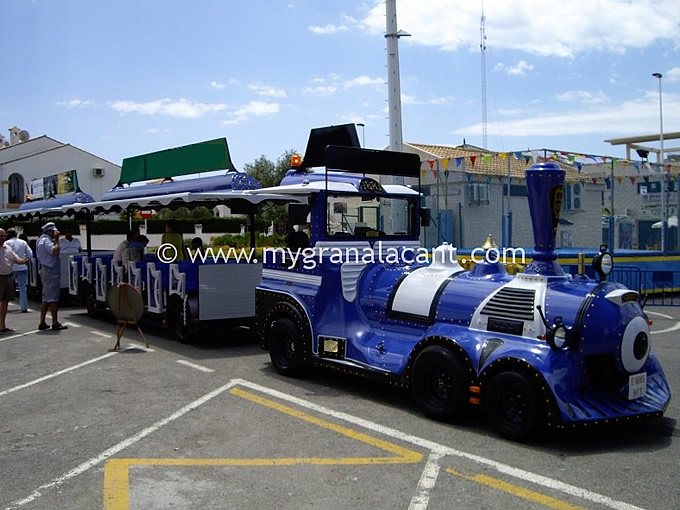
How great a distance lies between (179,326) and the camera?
10.5 metres

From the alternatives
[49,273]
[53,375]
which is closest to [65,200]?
[49,273]

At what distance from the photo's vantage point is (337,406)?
6.73 m

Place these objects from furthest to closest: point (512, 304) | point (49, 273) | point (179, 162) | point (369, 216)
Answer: point (179, 162) < point (49, 273) < point (369, 216) < point (512, 304)

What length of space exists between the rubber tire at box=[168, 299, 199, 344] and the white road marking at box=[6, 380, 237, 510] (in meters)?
2.86

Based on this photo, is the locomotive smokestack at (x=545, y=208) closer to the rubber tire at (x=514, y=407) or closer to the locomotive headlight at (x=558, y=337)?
the locomotive headlight at (x=558, y=337)

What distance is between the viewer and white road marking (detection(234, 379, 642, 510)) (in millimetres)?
4352

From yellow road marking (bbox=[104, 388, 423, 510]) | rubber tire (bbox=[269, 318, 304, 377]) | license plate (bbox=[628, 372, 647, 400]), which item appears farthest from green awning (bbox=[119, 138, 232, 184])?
license plate (bbox=[628, 372, 647, 400])

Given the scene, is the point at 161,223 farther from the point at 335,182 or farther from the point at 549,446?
the point at 549,446

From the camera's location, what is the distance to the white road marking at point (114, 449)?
4539 mm

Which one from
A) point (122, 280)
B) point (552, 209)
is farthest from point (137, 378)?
point (552, 209)

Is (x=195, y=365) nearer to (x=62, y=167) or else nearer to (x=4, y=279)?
(x=4, y=279)

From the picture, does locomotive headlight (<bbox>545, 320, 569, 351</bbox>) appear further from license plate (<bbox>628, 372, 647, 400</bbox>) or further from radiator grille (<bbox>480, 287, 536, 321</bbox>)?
license plate (<bbox>628, 372, 647, 400</bbox>)

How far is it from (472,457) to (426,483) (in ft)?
2.17

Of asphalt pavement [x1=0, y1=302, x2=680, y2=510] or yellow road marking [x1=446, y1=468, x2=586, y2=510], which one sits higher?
asphalt pavement [x1=0, y1=302, x2=680, y2=510]
